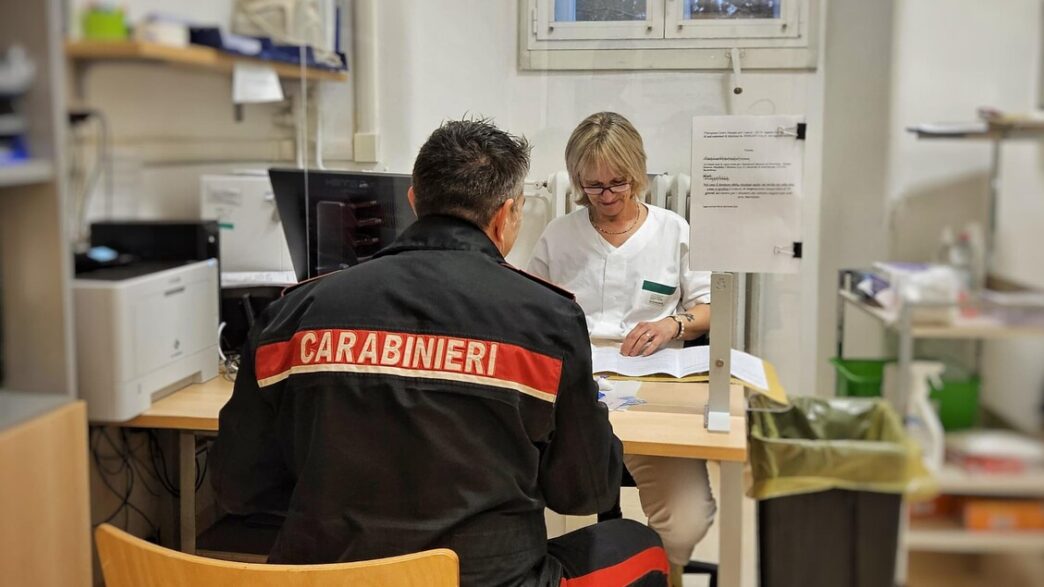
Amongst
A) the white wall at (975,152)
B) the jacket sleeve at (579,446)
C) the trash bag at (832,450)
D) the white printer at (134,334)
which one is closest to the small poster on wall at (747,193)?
the white wall at (975,152)

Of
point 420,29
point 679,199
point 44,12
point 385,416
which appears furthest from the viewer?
point 420,29

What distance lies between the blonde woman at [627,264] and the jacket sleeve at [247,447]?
0.78 metres

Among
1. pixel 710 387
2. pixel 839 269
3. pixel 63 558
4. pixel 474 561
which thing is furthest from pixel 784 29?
pixel 63 558

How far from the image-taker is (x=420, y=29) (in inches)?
89.3

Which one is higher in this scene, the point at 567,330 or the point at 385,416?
the point at 567,330

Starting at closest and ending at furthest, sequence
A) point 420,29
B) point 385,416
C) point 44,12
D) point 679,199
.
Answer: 1. point 385,416
2. point 44,12
3. point 679,199
4. point 420,29

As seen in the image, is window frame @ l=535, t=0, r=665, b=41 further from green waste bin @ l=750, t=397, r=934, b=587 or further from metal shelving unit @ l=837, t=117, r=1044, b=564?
green waste bin @ l=750, t=397, r=934, b=587

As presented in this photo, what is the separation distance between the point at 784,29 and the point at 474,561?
113cm

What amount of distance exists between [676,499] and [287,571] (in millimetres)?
988

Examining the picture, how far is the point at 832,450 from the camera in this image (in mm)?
1654

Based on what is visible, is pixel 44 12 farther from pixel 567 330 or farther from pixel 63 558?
pixel 567 330

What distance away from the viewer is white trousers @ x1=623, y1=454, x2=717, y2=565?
1922 mm

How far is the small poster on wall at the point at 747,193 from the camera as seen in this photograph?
1.63 meters

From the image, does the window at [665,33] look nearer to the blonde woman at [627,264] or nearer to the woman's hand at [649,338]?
the blonde woman at [627,264]
